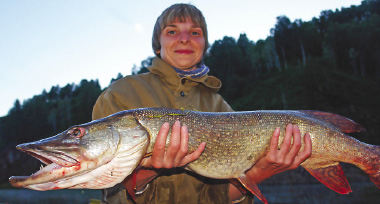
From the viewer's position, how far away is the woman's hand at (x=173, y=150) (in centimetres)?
251

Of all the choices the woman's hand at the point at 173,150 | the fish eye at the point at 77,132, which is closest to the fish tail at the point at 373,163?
the woman's hand at the point at 173,150

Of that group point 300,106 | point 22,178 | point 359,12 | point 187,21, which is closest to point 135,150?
point 22,178

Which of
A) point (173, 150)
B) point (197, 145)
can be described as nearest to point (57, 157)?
point (173, 150)

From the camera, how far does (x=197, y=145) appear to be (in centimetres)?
267

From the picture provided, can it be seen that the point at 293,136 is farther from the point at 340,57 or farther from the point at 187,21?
the point at 340,57

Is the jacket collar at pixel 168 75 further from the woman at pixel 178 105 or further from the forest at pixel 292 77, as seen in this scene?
the forest at pixel 292 77

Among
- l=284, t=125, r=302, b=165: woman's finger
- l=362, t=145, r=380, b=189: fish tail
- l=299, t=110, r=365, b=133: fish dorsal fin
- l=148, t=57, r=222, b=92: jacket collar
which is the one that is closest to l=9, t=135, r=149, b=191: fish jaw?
l=148, t=57, r=222, b=92: jacket collar

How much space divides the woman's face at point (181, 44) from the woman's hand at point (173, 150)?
135cm

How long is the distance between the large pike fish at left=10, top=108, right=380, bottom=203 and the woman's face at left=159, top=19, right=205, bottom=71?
3.66 ft

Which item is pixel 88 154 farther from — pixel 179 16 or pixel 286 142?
pixel 179 16

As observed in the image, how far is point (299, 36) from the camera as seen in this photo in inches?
2328

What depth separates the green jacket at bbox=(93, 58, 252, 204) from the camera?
3.05 m

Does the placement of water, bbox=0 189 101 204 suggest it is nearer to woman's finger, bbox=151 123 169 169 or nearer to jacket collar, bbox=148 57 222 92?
jacket collar, bbox=148 57 222 92

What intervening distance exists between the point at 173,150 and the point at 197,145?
24cm
